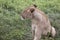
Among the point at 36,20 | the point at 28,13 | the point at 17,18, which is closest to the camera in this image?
the point at 28,13

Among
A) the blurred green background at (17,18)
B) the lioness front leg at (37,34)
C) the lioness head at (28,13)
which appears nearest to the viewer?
the lioness head at (28,13)

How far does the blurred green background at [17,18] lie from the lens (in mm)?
8273

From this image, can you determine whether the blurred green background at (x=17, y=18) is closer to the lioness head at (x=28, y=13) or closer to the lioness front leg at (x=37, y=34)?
the lioness front leg at (x=37, y=34)

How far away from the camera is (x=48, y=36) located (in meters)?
8.27

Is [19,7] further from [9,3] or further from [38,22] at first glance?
[38,22]

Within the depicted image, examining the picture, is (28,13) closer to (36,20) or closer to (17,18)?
(36,20)

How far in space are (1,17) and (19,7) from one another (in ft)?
4.96

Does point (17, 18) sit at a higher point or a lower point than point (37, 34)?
higher

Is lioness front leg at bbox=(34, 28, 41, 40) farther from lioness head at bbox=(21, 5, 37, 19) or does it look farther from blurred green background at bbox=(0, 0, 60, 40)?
blurred green background at bbox=(0, 0, 60, 40)

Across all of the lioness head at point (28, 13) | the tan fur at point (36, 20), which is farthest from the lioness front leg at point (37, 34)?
the lioness head at point (28, 13)

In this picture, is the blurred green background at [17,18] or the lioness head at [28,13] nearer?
the lioness head at [28,13]

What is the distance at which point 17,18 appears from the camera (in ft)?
29.8

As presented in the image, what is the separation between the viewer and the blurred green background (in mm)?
8273

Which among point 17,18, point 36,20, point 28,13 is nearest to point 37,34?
point 36,20
